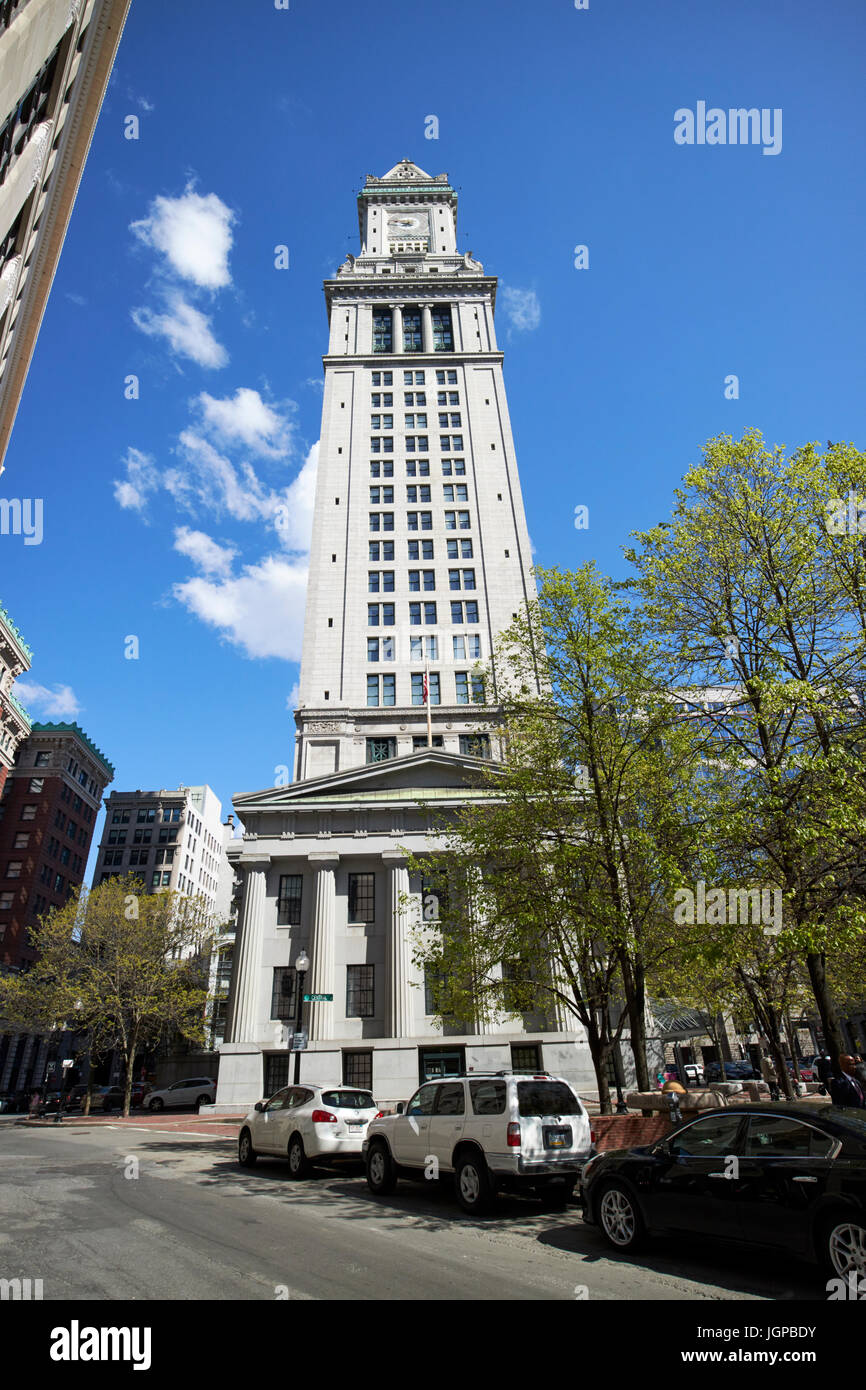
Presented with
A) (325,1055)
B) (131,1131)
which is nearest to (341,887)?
(325,1055)

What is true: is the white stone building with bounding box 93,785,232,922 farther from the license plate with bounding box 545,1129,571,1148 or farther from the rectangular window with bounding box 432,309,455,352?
the license plate with bounding box 545,1129,571,1148

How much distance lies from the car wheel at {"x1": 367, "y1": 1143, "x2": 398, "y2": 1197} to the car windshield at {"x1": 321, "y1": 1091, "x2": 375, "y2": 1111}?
1805mm

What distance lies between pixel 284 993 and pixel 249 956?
2.47 metres

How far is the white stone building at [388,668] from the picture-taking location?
110 feet

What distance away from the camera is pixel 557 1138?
1043cm

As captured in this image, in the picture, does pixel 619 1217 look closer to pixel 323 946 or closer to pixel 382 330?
pixel 323 946

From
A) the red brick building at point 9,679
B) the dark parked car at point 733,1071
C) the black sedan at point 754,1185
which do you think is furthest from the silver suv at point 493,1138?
the red brick building at point 9,679

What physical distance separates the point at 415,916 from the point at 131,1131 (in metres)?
14.3

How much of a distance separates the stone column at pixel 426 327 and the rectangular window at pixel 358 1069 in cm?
5856

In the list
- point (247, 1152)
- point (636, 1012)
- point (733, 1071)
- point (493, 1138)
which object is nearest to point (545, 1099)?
point (493, 1138)

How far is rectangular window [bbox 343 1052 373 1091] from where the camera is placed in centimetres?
3297

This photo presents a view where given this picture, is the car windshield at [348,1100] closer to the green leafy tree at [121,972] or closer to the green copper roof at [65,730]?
the green leafy tree at [121,972]

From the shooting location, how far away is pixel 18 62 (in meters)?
12.8
